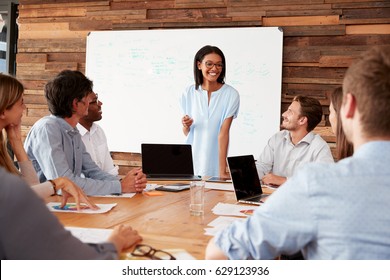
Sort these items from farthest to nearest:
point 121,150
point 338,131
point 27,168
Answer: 1. point 121,150
2. point 27,168
3. point 338,131

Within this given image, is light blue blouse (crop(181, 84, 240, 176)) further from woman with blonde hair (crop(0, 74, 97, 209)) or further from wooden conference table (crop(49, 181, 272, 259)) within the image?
woman with blonde hair (crop(0, 74, 97, 209))

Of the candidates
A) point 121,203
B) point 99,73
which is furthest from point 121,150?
point 121,203

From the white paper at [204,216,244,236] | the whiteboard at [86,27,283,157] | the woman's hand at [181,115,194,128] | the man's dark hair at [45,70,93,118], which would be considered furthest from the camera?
the whiteboard at [86,27,283,157]

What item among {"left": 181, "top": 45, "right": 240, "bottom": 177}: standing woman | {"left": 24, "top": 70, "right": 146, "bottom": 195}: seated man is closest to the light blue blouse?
{"left": 181, "top": 45, "right": 240, "bottom": 177}: standing woman

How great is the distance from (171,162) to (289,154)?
0.81 metres

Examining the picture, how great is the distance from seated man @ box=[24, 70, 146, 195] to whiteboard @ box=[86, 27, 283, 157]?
187cm

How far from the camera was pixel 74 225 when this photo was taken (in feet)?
4.82

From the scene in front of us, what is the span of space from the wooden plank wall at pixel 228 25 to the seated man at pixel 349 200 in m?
3.04

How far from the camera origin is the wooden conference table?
1335 mm

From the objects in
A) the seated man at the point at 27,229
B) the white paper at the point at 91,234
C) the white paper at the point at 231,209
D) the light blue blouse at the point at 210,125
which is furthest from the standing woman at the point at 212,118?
the seated man at the point at 27,229

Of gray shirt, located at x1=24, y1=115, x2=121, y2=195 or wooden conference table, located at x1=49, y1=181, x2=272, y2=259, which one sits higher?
gray shirt, located at x1=24, y1=115, x2=121, y2=195

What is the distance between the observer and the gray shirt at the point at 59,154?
2.13 metres
